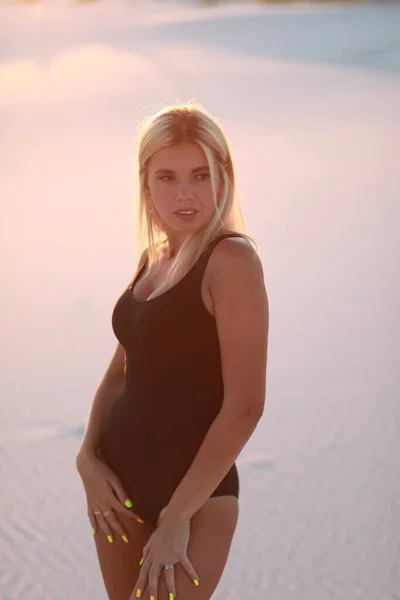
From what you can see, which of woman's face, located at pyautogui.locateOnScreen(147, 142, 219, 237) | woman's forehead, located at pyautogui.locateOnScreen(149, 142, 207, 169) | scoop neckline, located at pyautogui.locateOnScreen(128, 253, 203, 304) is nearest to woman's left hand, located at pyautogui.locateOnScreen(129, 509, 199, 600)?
scoop neckline, located at pyautogui.locateOnScreen(128, 253, 203, 304)

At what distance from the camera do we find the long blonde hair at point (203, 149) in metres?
1.97

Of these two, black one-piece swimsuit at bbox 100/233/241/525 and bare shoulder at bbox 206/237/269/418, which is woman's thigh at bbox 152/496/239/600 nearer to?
black one-piece swimsuit at bbox 100/233/241/525

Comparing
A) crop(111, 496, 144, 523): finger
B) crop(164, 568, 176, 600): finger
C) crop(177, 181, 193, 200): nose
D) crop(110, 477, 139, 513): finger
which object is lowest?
crop(164, 568, 176, 600): finger

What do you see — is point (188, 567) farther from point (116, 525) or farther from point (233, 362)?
point (233, 362)

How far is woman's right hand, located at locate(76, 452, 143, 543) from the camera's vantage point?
2096 mm

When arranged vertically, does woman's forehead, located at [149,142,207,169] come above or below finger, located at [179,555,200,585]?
above

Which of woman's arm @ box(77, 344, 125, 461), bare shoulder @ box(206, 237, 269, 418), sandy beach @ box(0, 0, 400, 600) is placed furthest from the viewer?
sandy beach @ box(0, 0, 400, 600)

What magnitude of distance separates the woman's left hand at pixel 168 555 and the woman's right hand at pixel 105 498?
15cm

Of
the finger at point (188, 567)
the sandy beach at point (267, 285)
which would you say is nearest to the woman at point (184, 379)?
the finger at point (188, 567)

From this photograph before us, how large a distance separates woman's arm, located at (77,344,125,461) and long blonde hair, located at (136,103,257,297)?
0.37m

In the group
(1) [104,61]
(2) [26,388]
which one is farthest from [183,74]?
(2) [26,388]

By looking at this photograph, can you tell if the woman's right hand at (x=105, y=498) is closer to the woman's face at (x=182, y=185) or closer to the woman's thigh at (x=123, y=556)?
Result: the woman's thigh at (x=123, y=556)

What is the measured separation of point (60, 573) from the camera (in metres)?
3.53

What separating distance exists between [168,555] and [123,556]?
0.22m
